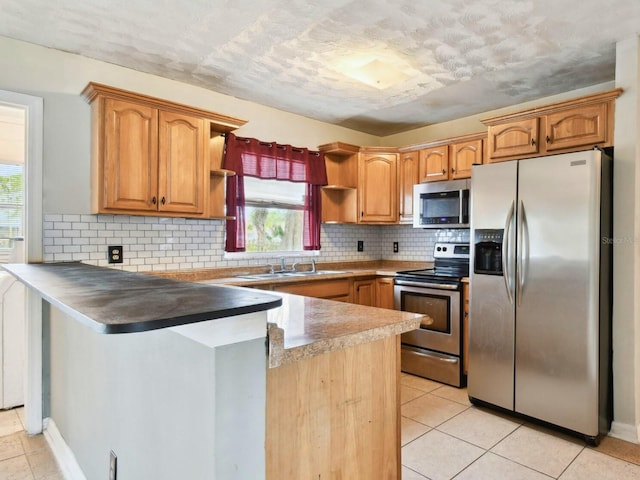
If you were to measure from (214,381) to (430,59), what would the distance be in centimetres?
273

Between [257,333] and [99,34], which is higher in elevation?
[99,34]

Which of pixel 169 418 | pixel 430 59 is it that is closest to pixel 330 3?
pixel 430 59

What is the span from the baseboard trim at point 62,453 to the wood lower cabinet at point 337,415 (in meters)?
1.49

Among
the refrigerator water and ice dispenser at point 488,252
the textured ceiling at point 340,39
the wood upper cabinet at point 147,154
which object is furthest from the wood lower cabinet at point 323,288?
the textured ceiling at point 340,39

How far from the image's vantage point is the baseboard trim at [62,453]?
2.03 meters

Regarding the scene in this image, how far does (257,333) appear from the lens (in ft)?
3.01

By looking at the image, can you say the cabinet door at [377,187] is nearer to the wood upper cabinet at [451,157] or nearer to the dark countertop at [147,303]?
the wood upper cabinet at [451,157]

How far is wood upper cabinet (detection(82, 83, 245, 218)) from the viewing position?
8.67 feet

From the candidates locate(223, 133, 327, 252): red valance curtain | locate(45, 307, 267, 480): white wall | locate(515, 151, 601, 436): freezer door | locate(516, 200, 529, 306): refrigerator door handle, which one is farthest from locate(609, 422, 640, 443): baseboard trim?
locate(223, 133, 327, 252): red valance curtain

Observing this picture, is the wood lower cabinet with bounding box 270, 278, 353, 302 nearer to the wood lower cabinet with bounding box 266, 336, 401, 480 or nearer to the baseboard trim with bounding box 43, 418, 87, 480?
the baseboard trim with bounding box 43, 418, 87, 480

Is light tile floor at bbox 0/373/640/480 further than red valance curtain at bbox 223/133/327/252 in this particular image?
No

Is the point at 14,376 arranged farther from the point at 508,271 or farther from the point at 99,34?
the point at 508,271

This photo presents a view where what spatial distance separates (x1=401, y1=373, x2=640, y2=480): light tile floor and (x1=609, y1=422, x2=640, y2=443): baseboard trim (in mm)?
54

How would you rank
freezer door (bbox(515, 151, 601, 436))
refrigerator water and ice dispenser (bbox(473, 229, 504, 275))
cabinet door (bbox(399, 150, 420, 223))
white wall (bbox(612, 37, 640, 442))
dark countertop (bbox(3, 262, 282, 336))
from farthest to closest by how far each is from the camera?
cabinet door (bbox(399, 150, 420, 223)), refrigerator water and ice dispenser (bbox(473, 229, 504, 275)), white wall (bbox(612, 37, 640, 442)), freezer door (bbox(515, 151, 601, 436)), dark countertop (bbox(3, 262, 282, 336))
